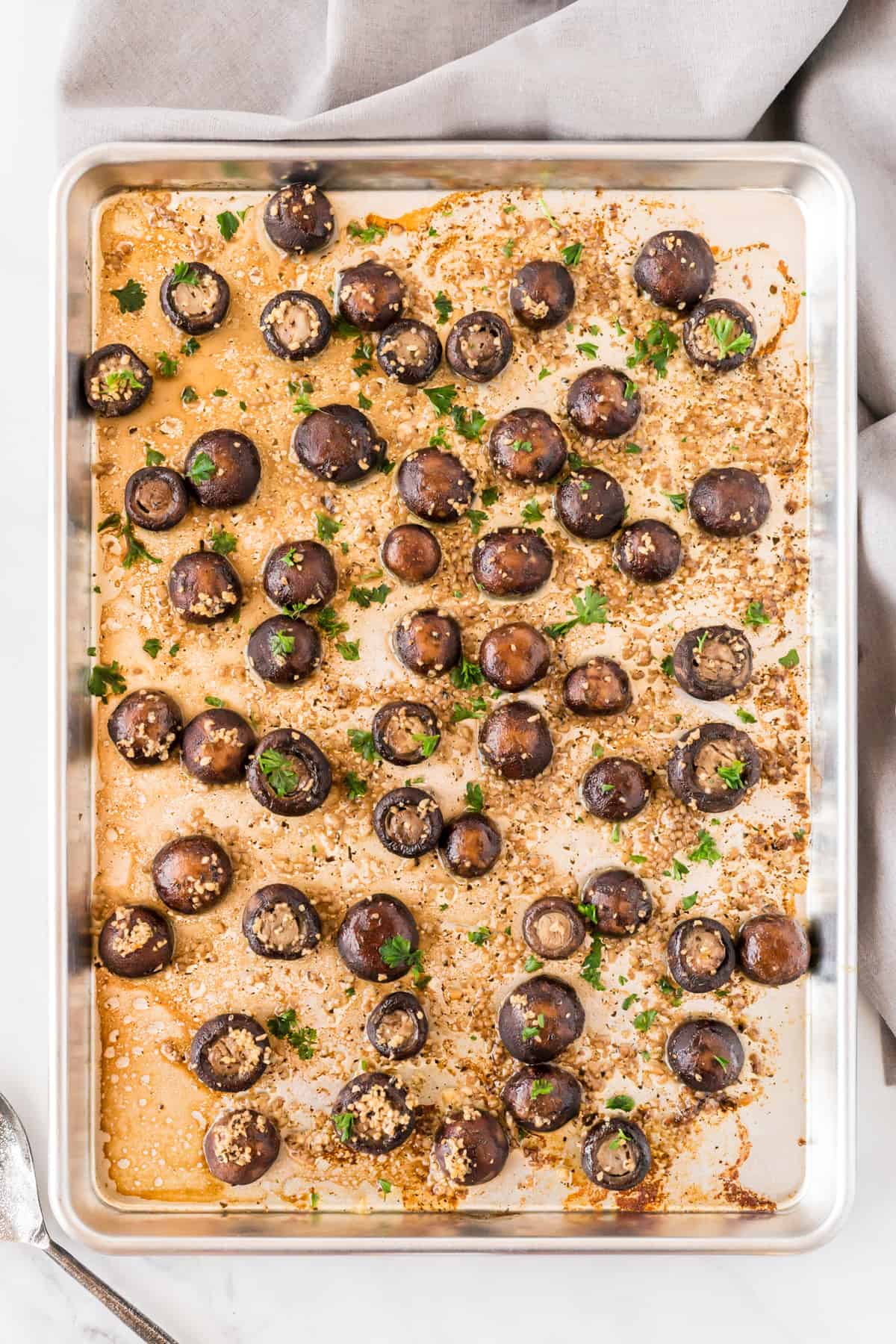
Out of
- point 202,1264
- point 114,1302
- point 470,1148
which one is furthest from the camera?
point 202,1264

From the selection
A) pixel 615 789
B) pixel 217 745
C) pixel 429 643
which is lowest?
pixel 615 789

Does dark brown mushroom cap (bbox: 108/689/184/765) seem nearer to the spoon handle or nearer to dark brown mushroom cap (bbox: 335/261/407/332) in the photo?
dark brown mushroom cap (bbox: 335/261/407/332)

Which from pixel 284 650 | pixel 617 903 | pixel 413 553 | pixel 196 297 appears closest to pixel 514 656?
pixel 413 553

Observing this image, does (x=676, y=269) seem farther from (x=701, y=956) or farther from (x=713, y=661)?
(x=701, y=956)

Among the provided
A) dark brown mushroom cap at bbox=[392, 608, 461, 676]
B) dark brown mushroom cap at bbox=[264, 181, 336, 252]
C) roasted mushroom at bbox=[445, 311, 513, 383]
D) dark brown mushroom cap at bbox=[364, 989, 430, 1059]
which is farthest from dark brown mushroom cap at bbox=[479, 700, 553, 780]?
dark brown mushroom cap at bbox=[264, 181, 336, 252]

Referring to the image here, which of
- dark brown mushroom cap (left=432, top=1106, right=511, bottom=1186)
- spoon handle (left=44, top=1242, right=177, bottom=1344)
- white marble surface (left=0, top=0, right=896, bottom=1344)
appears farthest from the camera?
white marble surface (left=0, top=0, right=896, bottom=1344)
